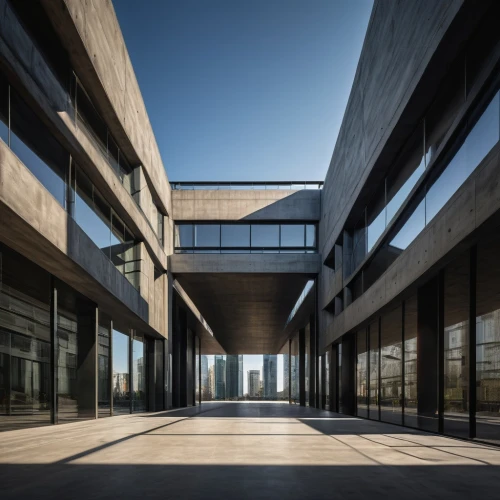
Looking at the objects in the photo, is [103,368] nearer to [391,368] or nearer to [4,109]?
[391,368]

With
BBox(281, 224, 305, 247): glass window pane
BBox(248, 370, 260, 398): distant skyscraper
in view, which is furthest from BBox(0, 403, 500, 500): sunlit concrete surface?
BBox(248, 370, 260, 398): distant skyscraper

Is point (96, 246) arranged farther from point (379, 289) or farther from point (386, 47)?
point (386, 47)

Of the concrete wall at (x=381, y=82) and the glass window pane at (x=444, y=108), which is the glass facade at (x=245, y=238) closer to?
the concrete wall at (x=381, y=82)

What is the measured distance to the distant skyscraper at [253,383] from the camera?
89.2 meters

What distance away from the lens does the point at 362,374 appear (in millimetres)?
21656

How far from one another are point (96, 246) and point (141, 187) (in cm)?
719

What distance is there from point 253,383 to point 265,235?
64263 mm

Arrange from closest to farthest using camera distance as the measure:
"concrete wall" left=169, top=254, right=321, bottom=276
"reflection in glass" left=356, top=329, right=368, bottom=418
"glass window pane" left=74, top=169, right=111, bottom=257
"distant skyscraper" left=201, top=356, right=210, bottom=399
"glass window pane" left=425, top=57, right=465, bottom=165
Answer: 1. "glass window pane" left=425, top=57, right=465, bottom=165
2. "glass window pane" left=74, top=169, right=111, bottom=257
3. "reflection in glass" left=356, top=329, right=368, bottom=418
4. "concrete wall" left=169, top=254, right=321, bottom=276
5. "distant skyscraper" left=201, top=356, right=210, bottom=399

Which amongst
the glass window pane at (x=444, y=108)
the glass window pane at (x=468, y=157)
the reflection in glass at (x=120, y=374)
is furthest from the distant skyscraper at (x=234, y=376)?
the glass window pane at (x=468, y=157)

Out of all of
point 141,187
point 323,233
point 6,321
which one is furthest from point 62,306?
point 323,233

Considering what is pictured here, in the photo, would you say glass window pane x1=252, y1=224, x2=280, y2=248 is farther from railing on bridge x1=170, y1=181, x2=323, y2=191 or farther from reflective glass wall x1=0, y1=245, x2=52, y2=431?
reflective glass wall x1=0, y1=245, x2=52, y2=431

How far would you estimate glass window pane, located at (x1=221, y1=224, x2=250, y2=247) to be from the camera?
30.8 meters

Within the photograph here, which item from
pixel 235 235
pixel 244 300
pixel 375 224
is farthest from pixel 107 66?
pixel 244 300

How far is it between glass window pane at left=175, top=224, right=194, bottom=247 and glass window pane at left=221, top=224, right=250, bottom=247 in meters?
1.81
